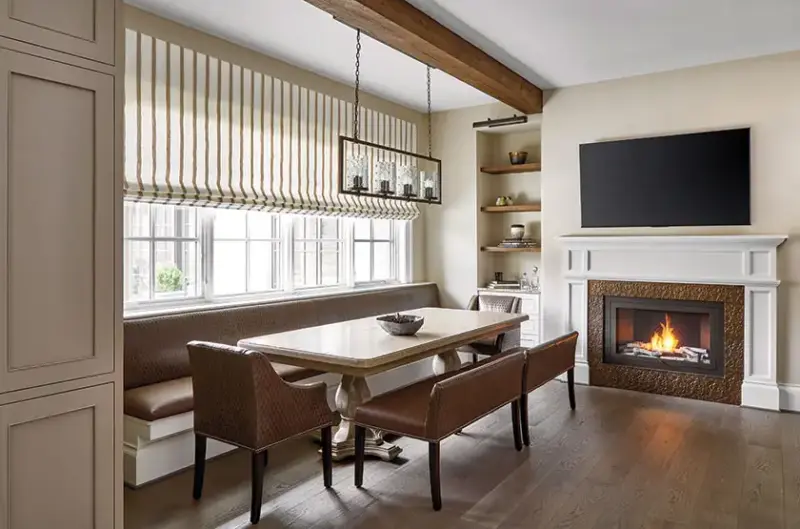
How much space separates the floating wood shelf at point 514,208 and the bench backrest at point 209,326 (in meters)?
A: 1.63

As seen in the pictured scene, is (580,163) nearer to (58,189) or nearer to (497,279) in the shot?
(497,279)

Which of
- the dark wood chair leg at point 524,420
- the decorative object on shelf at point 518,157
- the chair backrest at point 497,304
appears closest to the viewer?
the dark wood chair leg at point 524,420

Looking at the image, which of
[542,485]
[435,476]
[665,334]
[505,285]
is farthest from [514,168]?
[435,476]

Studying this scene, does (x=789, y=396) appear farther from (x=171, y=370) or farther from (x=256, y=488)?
(x=171, y=370)

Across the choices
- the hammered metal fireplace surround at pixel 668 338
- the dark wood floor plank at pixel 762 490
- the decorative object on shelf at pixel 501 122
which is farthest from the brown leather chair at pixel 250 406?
the decorative object on shelf at pixel 501 122

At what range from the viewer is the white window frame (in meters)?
4.21

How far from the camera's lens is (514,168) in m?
6.23

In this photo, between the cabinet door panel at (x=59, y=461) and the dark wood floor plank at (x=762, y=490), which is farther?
the dark wood floor plank at (x=762, y=490)

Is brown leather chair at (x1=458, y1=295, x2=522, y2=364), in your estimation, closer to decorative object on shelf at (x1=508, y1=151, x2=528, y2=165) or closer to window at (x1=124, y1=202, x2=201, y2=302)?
decorative object on shelf at (x1=508, y1=151, x2=528, y2=165)

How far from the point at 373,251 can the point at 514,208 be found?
1.53 metres

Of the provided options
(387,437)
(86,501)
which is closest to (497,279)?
(387,437)

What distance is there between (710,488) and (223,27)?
4.07 meters

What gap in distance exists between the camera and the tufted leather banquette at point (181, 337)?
3307mm

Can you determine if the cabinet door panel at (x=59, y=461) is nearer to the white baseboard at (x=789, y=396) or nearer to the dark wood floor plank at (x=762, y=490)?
the dark wood floor plank at (x=762, y=490)
